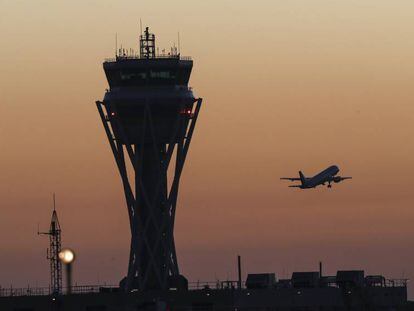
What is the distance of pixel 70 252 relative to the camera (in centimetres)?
→ 5247

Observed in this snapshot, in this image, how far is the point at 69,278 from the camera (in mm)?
51469

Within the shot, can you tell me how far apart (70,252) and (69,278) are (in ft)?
4.47
